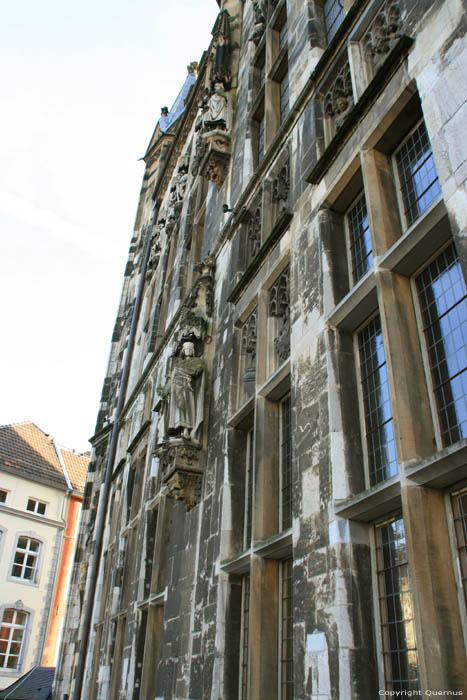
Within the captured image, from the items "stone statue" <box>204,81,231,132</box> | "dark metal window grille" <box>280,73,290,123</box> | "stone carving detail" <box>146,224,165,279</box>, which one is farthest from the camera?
"stone carving detail" <box>146,224,165,279</box>

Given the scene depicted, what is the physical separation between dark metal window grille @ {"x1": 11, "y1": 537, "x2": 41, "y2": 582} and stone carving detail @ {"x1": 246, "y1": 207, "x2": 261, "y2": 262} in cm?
2405

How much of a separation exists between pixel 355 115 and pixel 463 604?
4.75 m

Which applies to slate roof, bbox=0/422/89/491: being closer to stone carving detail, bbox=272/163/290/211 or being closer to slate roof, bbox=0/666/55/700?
slate roof, bbox=0/666/55/700

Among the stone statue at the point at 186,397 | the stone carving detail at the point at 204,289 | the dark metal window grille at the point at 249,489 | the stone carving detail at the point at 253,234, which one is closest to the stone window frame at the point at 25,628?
the stone statue at the point at 186,397

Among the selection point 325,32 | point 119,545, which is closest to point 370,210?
point 325,32

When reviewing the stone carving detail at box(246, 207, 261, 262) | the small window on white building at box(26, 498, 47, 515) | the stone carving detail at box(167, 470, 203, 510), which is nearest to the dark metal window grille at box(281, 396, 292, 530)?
the stone carving detail at box(167, 470, 203, 510)

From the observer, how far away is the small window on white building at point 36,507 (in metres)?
30.1

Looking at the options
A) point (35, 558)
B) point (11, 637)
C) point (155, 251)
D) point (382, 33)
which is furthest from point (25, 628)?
point (382, 33)

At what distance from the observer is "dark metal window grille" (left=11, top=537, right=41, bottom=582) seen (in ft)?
93.4

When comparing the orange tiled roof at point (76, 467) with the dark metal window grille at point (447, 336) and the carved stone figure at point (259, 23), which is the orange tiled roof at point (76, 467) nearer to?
the carved stone figure at point (259, 23)

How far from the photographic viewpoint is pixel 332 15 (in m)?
9.08

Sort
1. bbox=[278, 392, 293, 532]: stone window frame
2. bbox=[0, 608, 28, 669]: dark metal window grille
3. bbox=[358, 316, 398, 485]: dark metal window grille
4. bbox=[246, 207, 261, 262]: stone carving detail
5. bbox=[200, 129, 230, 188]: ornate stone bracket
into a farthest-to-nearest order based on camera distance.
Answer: bbox=[0, 608, 28, 669]: dark metal window grille
bbox=[200, 129, 230, 188]: ornate stone bracket
bbox=[246, 207, 261, 262]: stone carving detail
bbox=[278, 392, 293, 532]: stone window frame
bbox=[358, 316, 398, 485]: dark metal window grille

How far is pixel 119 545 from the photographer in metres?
14.1

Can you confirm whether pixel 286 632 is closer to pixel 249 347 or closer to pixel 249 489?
pixel 249 489
